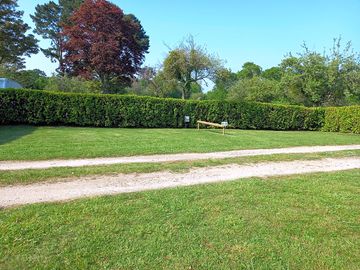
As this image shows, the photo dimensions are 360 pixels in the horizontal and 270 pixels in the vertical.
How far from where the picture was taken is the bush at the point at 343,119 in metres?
18.1

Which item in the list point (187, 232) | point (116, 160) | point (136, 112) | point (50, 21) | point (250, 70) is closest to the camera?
point (187, 232)

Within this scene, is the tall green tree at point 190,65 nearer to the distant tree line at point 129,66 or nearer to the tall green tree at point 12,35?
the distant tree line at point 129,66

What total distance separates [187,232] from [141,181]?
2.14 metres

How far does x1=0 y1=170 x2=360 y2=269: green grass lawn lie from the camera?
2.51m

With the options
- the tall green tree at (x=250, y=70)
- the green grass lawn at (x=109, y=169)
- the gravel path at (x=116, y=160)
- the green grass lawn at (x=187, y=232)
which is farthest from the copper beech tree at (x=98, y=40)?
the tall green tree at (x=250, y=70)

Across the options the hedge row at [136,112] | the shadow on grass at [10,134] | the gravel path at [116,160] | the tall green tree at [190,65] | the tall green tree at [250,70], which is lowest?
the gravel path at [116,160]

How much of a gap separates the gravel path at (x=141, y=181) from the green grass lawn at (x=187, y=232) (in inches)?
15.2

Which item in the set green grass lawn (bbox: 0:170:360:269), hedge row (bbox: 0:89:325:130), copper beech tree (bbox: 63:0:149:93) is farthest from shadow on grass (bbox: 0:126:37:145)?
copper beech tree (bbox: 63:0:149:93)

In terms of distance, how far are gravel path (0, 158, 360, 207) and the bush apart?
13.0 meters

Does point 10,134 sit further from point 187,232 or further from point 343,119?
point 343,119

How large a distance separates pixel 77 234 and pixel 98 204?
2.74ft

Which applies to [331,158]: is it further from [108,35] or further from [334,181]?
[108,35]

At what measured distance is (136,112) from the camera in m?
15.8

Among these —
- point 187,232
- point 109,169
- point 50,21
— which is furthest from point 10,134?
point 50,21
